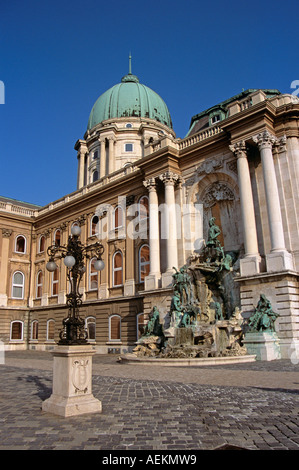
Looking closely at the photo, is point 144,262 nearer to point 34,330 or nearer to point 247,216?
point 247,216

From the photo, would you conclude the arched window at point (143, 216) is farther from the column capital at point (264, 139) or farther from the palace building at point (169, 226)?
the column capital at point (264, 139)

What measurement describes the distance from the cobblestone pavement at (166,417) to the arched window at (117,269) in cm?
1922

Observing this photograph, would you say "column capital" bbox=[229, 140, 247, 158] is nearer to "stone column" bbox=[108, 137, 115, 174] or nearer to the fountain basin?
the fountain basin

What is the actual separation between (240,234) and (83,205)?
16.5 m

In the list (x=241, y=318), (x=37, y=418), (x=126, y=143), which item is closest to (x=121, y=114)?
(x=126, y=143)

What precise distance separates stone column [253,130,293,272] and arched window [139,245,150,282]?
10.7m

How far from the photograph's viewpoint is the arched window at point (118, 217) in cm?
3086

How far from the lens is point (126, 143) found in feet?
152

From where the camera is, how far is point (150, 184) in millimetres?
26625

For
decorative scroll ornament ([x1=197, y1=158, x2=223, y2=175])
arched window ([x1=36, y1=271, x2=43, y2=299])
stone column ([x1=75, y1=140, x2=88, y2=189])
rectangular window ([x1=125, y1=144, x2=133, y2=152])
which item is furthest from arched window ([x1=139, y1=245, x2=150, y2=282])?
stone column ([x1=75, y1=140, x2=88, y2=189])

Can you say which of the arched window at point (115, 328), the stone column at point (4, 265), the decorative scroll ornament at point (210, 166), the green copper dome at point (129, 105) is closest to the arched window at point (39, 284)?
the stone column at point (4, 265)

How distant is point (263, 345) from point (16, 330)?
27.3m

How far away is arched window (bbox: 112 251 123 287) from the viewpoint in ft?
98.7
